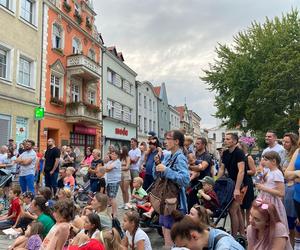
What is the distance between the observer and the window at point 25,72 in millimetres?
17859

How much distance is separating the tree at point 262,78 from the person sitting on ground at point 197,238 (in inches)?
846

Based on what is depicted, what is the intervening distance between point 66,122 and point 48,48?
192 inches

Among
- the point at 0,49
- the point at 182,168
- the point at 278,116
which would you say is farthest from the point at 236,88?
the point at 182,168

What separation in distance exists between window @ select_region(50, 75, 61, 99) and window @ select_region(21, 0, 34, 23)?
382cm

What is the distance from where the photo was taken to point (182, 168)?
14.3ft

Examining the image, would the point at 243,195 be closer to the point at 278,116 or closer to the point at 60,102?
the point at 60,102

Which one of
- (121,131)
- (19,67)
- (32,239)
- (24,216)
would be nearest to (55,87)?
(19,67)

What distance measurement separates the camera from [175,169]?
4379 mm

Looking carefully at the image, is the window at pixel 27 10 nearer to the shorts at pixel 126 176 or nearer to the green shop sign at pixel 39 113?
the green shop sign at pixel 39 113

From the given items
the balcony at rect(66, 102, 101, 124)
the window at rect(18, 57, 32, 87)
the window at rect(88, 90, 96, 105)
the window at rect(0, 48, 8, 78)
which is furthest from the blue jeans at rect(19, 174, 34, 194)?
the window at rect(88, 90, 96, 105)

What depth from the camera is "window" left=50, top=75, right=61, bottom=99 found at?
68.5ft

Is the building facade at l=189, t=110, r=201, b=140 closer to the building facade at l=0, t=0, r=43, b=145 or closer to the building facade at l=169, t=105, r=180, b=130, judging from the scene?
the building facade at l=169, t=105, r=180, b=130

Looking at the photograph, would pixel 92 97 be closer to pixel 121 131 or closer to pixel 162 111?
pixel 121 131

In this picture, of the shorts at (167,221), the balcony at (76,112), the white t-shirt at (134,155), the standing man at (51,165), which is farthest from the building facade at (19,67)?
the shorts at (167,221)
